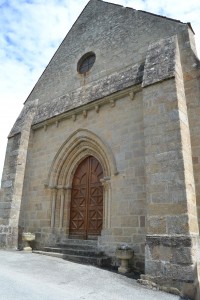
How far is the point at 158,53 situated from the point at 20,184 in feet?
19.2

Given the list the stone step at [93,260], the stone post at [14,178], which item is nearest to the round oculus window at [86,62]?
the stone post at [14,178]

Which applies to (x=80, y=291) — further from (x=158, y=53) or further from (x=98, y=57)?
(x=98, y=57)

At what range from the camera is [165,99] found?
543 centimetres

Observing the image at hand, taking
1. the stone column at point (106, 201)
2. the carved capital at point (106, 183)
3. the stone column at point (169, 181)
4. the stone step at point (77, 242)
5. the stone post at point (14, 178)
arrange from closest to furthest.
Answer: the stone column at point (169, 181), the stone column at point (106, 201), the carved capital at point (106, 183), the stone step at point (77, 242), the stone post at point (14, 178)

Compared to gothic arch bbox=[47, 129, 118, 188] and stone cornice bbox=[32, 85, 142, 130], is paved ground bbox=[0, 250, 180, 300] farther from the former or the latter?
stone cornice bbox=[32, 85, 142, 130]

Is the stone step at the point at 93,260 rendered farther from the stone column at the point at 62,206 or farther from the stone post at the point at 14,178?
the stone post at the point at 14,178

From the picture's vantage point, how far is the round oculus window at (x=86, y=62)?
8.71 metres

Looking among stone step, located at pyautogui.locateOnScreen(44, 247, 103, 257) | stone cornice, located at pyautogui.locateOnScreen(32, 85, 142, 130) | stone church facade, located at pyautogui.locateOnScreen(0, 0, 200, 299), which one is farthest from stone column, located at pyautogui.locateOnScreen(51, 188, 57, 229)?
stone cornice, located at pyautogui.locateOnScreen(32, 85, 142, 130)

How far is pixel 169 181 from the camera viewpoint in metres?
4.76

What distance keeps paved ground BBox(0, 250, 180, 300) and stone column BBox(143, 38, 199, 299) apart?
0.49 m

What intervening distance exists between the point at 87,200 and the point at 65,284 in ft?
11.7

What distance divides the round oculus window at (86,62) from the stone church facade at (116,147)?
0.04 metres

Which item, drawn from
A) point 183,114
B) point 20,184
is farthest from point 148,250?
point 20,184

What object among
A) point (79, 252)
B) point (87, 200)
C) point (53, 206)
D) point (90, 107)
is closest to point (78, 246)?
point (79, 252)
